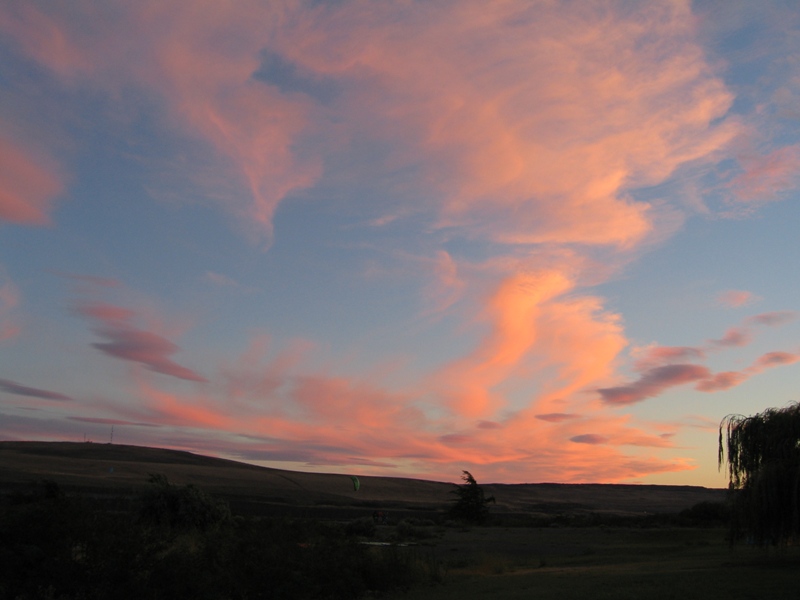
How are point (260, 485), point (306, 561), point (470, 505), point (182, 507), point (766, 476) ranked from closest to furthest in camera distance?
point (306, 561) → point (766, 476) → point (182, 507) → point (470, 505) → point (260, 485)

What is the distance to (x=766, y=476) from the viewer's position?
24.3 metres

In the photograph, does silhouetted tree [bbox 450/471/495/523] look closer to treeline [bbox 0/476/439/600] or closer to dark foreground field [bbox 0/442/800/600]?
dark foreground field [bbox 0/442/800/600]

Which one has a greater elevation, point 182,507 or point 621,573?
point 182,507

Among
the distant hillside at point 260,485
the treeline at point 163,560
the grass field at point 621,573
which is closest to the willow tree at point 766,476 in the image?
the grass field at point 621,573

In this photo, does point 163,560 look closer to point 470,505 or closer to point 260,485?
point 470,505

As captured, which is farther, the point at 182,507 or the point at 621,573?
the point at 182,507

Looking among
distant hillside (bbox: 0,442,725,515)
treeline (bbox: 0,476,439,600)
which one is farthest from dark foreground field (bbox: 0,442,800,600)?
distant hillside (bbox: 0,442,725,515)

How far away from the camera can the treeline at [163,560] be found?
12.7m

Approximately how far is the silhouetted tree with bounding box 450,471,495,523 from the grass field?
32.8m

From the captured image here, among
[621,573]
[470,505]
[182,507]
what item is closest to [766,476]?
[621,573]

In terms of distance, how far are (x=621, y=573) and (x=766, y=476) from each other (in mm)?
6070

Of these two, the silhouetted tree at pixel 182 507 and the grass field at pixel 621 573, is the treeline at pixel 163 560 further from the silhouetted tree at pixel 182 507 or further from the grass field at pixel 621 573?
the silhouetted tree at pixel 182 507

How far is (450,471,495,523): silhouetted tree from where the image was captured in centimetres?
7844

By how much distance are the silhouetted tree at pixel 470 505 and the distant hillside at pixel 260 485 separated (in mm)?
6170
